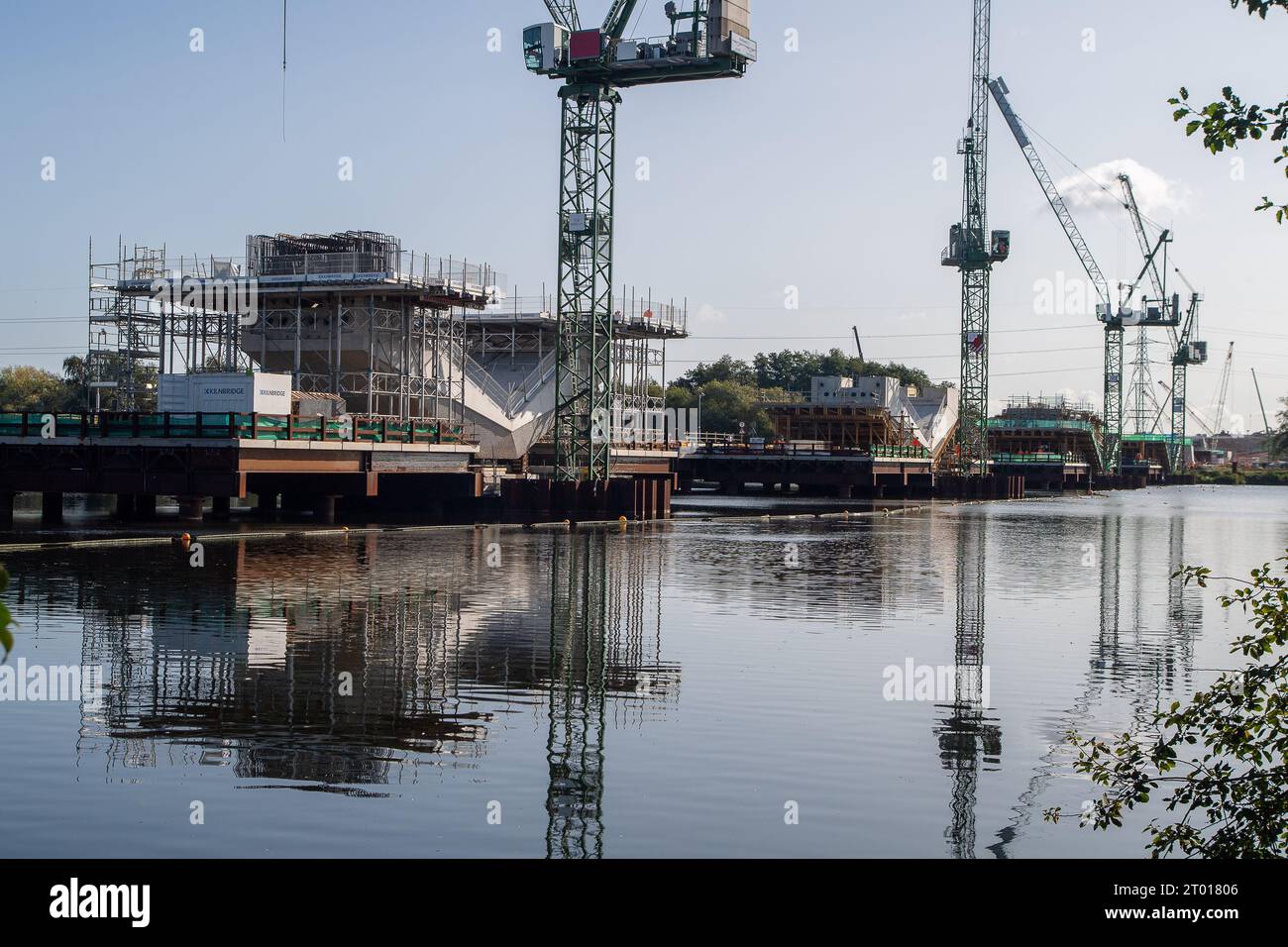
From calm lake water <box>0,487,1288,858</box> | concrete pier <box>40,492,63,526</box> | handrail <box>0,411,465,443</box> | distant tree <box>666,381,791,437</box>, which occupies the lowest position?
calm lake water <box>0,487,1288,858</box>

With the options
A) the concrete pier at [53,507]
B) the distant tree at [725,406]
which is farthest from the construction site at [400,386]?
the distant tree at [725,406]

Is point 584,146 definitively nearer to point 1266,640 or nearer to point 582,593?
point 582,593

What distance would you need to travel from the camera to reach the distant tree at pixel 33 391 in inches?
4203

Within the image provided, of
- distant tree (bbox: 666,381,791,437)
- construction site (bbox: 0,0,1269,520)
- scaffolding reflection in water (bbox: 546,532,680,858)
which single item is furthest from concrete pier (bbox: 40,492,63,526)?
distant tree (bbox: 666,381,791,437)

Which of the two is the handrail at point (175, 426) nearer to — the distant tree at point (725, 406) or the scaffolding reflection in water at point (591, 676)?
the scaffolding reflection in water at point (591, 676)

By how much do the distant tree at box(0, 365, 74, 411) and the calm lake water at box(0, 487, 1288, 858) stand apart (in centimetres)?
7612

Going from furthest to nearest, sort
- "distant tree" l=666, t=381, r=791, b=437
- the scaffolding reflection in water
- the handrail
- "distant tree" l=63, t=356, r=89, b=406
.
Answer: "distant tree" l=666, t=381, r=791, b=437 < "distant tree" l=63, t=356, r=89, b=406 < the handrail < the scaffolding reflection in water

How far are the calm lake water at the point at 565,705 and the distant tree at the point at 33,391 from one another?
7612 cm

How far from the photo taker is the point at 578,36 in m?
57.4

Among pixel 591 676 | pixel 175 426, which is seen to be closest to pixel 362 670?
pixel 591 676

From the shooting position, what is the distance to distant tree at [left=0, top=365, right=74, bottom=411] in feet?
350

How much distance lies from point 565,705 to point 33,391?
106m

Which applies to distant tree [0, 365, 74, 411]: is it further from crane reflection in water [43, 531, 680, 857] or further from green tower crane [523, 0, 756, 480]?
crane reflection in water [43, 531, 680, 857]

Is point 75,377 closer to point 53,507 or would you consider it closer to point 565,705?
point 53,507
